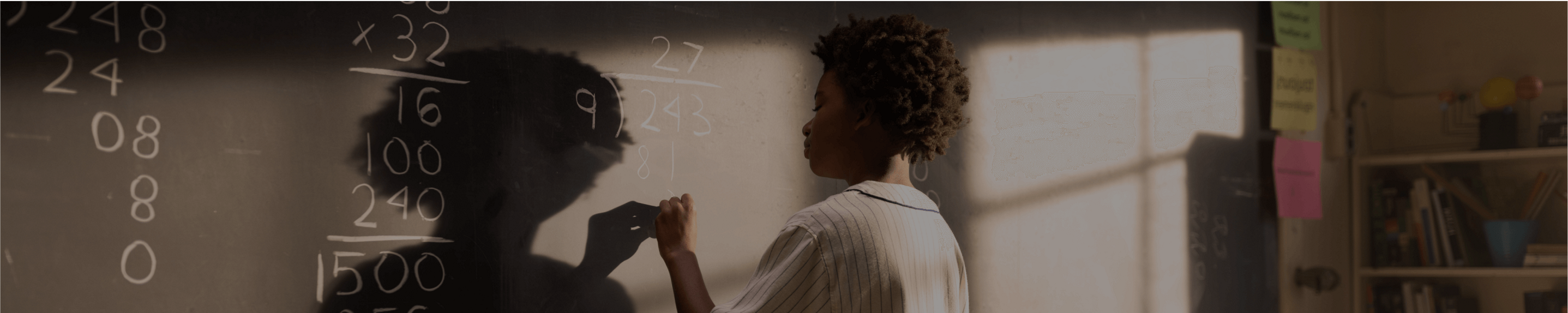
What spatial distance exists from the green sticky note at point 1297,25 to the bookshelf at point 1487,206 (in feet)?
1.22

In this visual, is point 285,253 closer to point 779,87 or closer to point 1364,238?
point 779,87

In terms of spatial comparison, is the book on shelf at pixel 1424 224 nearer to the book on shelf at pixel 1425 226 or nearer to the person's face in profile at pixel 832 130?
the book on shelf at pixel 1425 226

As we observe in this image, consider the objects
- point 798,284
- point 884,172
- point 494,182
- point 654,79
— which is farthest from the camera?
point 654,79

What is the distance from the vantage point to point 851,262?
84 cm

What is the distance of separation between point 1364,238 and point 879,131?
206 cm

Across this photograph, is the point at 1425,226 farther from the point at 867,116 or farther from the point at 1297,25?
the point at 867,116

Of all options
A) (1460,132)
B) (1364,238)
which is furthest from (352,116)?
(1460,132)

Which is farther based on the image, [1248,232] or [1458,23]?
[1458,23]

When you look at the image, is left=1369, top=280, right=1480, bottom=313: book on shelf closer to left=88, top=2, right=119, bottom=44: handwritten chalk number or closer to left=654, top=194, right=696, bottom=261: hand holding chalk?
left=654, top=194, right=696, bottom=261: hand holding chalk

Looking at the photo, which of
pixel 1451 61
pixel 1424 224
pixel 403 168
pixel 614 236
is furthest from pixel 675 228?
pixel 1451 61

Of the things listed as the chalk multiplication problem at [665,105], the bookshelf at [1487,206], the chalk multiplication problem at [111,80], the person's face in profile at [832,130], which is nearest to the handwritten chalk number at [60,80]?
the chalk multiplication problem at [111,80]

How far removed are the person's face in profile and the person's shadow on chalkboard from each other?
1.06 ft

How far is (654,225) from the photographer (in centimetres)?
123

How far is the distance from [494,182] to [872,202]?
1.63 feet
